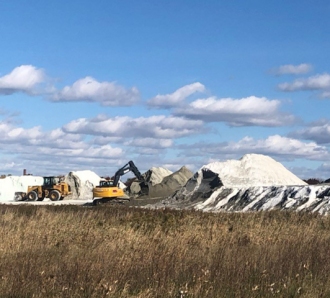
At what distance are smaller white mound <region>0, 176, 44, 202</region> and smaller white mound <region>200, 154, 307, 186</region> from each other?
2972 cm

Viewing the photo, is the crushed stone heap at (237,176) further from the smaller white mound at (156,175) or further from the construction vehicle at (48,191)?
the construction vehicle at (48,191)

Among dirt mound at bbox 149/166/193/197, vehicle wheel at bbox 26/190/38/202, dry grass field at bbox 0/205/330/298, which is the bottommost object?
dry grass field at bbox 0/205/330/298

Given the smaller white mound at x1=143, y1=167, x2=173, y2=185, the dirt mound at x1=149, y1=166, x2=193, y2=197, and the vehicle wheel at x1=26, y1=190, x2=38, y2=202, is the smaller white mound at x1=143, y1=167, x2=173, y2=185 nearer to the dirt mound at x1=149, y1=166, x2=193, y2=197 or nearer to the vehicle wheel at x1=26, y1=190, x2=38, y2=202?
the dirt mound at x1=149, y1=166, x2=193, y2=197

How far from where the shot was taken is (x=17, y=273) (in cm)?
891

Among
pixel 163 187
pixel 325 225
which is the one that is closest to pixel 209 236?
pixel 325 225

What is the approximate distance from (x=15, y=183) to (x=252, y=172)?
34.4 metres

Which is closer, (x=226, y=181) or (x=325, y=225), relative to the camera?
(x=325, y=225)

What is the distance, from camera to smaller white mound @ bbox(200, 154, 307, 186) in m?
48.6

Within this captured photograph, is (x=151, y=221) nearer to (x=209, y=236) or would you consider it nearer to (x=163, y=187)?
(x=209, y=236)

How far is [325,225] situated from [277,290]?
1081 cm

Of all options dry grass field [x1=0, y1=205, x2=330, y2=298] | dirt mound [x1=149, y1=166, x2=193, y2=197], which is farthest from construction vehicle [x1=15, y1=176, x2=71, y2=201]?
dry grass field [x1=0, y1=205, x2=330, y2=298]

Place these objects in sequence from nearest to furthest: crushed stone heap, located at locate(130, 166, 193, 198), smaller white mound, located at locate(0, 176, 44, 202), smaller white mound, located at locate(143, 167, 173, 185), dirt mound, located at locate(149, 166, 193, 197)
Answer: dirt mound, located at locate(149, 166, 193, 197) < crushed stone heap, located at locate(130, 166, 193, 198) < smaller white mound, located at locate(143, 167, 173, 185) < smaller white mound, located at locate(0, 176, 44, 202)

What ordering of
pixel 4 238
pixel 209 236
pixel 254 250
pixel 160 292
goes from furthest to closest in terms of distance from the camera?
pixel 209 236 < pixel 4 238 < pixel 254 250 < pixel 160 292

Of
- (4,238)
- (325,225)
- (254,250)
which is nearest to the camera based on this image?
(254,250)
